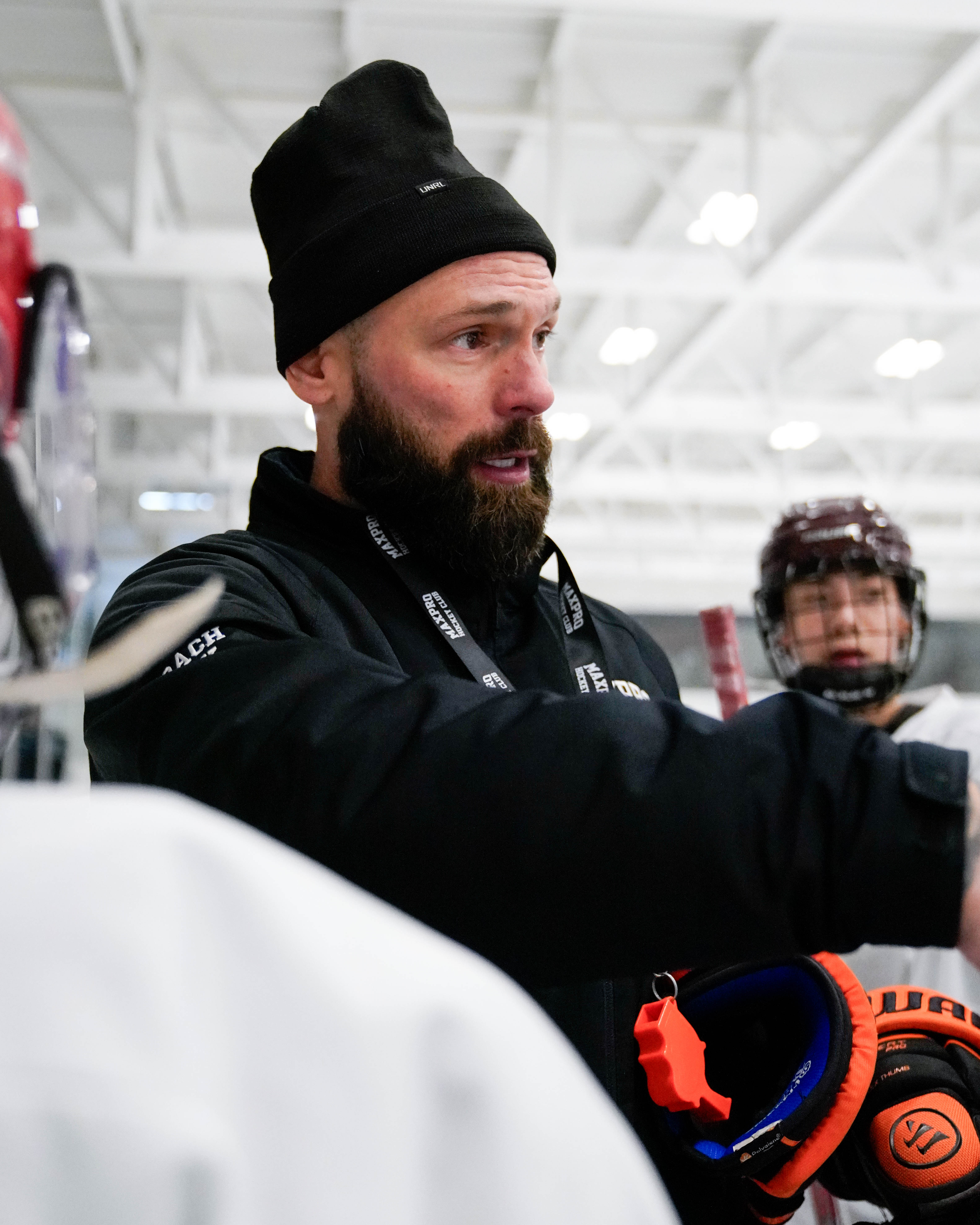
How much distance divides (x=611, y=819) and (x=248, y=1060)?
0.33 m

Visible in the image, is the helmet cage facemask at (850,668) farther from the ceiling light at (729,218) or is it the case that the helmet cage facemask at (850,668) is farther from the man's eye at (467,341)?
the ceiling light at (729,218)

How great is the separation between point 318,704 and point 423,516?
85 cm

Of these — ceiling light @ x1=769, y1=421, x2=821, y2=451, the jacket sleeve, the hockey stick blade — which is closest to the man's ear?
the jacket sleeve

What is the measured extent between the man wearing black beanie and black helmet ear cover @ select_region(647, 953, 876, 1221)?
9cm

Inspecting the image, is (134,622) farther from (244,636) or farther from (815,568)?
(815,568)

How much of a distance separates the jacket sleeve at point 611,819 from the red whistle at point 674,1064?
0.61m

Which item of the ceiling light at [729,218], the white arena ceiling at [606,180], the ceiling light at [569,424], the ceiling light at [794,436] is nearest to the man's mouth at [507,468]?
the white arena ceiling at [606,180]

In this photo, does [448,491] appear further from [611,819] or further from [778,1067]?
[611,819]

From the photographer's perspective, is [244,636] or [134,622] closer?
[244,636]

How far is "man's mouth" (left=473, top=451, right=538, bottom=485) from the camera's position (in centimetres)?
165

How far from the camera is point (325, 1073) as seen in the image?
1.18 feet

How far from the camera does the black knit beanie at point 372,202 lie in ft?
5.17

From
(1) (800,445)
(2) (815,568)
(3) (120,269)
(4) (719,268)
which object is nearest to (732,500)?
(1) (800,445)

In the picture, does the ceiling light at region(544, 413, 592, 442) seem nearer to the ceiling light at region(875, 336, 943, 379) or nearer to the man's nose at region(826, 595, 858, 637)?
the ceiling light at region(875, 336, 943, 379)
